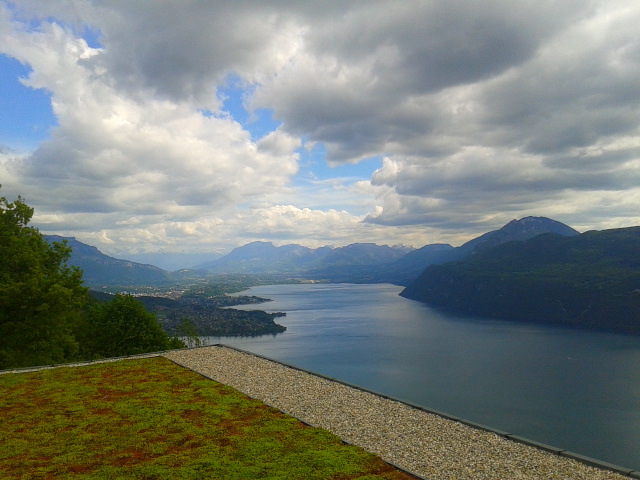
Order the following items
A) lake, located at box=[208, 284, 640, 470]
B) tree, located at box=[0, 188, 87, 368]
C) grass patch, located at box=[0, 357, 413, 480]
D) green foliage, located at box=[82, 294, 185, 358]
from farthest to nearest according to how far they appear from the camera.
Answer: lake, located at box=[208, 284, 640, 470] < green foliage, located at box=[82, 294, 185, 358] < tree, located at box=[0, 188, 87, 368] < grass patch, located at box=[0, 357, 413, 480]

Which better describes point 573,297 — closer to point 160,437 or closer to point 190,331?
point 190,331

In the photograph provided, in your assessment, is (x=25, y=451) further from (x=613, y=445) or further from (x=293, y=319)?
(x=293, y=319)

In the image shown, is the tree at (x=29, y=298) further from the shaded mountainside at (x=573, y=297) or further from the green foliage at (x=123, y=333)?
the shaded mountainside at (x=573, y=297)

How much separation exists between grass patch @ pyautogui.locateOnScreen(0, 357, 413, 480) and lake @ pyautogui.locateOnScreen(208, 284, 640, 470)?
31153mm

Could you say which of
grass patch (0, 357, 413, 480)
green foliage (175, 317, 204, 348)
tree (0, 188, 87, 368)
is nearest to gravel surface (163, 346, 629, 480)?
grass patch (0, 357, 413, 480)

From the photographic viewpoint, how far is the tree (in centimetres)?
2941

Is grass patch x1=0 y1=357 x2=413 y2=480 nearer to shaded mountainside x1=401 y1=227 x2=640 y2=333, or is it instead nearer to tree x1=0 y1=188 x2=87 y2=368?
tree x1=0 y1=188 x2=87 y2=368

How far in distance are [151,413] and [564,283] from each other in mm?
182311

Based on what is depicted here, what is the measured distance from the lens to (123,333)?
40.6 metres

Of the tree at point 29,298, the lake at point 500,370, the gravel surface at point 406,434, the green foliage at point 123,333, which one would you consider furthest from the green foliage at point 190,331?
the gravel surface at point 406,434

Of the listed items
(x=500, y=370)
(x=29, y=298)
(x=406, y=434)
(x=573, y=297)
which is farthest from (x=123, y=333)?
(x=573, y=297)

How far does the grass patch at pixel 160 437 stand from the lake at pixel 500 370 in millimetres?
31153

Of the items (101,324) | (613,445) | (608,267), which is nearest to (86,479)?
(101,324)

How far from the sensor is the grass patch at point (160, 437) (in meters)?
12.0
